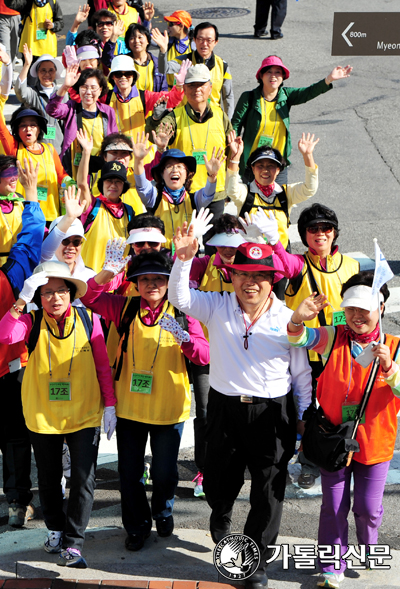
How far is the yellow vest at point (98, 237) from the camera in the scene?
6793mm

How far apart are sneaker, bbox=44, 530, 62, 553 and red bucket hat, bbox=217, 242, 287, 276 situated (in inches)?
85.4

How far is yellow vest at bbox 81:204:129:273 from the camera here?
6793 millimetres

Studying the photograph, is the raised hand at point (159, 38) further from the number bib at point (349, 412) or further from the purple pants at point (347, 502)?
the purple pants at point (347, 502)

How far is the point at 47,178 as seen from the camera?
25.3 feet

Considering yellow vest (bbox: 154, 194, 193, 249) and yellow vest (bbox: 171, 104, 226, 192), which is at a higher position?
yellow vest (bbox: 171, 104, 226, 192)

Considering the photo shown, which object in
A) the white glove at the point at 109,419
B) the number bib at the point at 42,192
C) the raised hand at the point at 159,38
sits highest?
the raised hand at the point at 159,38

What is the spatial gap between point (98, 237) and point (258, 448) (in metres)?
2.74

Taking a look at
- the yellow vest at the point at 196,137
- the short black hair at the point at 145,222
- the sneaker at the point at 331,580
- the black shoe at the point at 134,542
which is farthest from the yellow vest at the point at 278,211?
the sneaker at the point at 331,580

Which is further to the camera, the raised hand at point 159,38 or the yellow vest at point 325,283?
the raised hand at point 159,38

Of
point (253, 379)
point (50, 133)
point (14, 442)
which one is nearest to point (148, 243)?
point (253, 379)

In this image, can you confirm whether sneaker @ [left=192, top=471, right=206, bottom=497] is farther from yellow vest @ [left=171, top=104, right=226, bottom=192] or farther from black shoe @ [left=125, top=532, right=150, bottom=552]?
yellow vest @ [left=171, top=104, right=226, bottom=192]

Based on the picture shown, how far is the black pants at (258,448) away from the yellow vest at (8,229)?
7.02 ft

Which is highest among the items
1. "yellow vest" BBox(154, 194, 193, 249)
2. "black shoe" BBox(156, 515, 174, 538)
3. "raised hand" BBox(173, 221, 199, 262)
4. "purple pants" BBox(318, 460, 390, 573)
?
"yellow vest" BBox(154, 194, 193, 249)

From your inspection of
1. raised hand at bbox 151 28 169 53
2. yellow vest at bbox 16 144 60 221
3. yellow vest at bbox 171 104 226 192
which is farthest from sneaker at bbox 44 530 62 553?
raised hand at bbox 151 28 169 53
